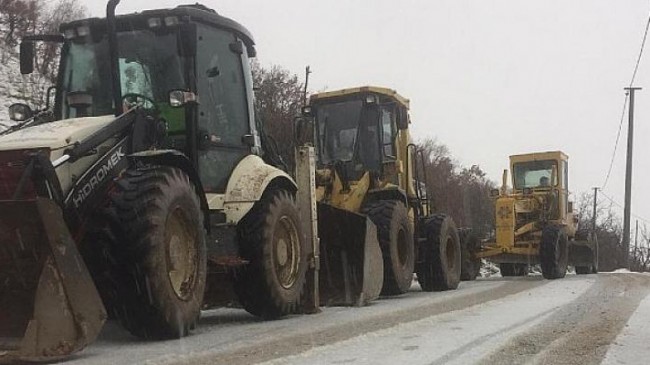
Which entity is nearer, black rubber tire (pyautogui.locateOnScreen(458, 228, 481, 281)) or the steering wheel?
the steering wheel

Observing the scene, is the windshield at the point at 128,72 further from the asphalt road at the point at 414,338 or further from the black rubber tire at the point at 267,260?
the asphalt road at the point at 414,338

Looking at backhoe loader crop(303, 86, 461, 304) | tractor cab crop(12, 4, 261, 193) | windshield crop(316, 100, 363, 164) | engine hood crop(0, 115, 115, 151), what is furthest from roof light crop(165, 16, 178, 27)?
windshield crop(316, 100, 363, 164)

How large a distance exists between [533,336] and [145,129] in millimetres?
3652

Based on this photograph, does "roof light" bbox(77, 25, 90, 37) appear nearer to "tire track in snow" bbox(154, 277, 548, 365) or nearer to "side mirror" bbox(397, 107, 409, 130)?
"tire track in snow" bbox(154, 277, 548, 365)

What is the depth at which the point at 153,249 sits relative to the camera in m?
5.37

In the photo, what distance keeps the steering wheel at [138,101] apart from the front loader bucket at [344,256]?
9.95 ft

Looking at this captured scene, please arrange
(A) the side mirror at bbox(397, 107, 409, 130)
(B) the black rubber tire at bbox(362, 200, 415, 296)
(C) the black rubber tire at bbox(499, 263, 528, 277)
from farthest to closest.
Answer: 1. (C) the black rubber tire at bbox(499, 263, 528, 277)
2. (A) the side mirror at bbox(397, 107, 409, 130)
3. (B) the black rubber tire at bbox(362, 200, 415, 296)

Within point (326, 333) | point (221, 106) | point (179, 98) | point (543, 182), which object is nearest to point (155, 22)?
point (179, 98)

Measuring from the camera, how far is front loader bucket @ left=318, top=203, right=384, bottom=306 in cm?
898

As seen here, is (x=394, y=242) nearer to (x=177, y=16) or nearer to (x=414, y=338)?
(x=414, y=338)


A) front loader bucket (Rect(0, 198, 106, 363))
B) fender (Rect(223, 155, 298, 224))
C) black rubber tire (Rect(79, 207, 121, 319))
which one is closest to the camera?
front loader bucket (Rect(0, 198, 106, 363))

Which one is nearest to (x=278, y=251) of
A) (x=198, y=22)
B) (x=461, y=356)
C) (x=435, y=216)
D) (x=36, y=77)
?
(x=198, y=22)

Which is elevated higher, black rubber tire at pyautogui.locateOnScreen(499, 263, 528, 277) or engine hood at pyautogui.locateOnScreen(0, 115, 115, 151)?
engine hood at pyautogui.locateOnScreen(0, 115, 115, 151)

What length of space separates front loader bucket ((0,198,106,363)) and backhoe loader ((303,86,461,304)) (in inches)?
198
